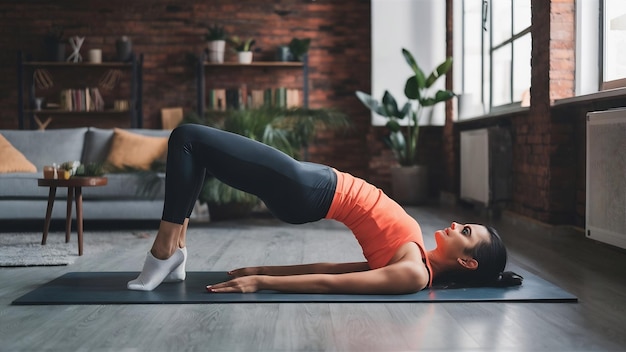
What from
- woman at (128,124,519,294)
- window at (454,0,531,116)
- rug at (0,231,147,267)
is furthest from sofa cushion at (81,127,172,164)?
woman at (128,124,519,294)

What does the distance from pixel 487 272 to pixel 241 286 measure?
3.03 feet

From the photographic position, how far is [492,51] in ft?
19.7

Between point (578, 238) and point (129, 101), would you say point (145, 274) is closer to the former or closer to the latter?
point (578, 238)

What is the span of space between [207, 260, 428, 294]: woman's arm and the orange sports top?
74 mm

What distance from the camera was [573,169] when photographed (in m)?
4.33

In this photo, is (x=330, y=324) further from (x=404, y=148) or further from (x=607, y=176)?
(x=404, y=148)

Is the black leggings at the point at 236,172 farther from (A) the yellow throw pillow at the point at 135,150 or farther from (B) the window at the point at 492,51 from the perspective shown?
(B) the window at the point at 492,51

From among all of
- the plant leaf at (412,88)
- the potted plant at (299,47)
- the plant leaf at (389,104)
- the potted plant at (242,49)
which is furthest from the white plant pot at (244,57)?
the plant leaf at (412,88)

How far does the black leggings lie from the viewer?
240 centimetres

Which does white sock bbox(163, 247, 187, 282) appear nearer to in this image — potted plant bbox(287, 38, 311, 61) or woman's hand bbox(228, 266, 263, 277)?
woman's hand bbox(228, 266, 263, 277)

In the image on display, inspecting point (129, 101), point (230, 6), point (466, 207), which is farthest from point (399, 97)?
point (129, 101)

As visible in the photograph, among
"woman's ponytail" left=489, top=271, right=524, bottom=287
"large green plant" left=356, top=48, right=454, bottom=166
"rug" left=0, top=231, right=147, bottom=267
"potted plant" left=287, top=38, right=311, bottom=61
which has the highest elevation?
"potted plant" left=287, top=38, right=311, bottom=61

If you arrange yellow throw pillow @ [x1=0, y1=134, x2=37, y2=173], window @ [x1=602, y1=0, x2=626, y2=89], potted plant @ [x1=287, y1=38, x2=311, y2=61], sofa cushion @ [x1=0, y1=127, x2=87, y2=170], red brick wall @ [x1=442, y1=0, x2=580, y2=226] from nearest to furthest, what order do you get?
1. window @ [x1=602, y1=0, x2=626, y2=89]
2. red brick wall @ [x1=442, y1=0, x2=580, y2=226]
3. yellow throw pillow @ [x1=0, y1=134, x2=37, y2=173]
4. sofa cushion @ [x1=0, y1=127, x2=87, y2=170]
5. potted plant @ [x1=287, y1=38, x2=311, y2=61]

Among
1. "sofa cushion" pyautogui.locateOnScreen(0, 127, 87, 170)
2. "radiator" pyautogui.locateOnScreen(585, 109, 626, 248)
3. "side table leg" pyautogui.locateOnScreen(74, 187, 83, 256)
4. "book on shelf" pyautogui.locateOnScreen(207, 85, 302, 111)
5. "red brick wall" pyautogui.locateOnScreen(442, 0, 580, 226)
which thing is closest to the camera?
"radiator" pyautogui.locateOnScreen(585, 109, 626, 248)
